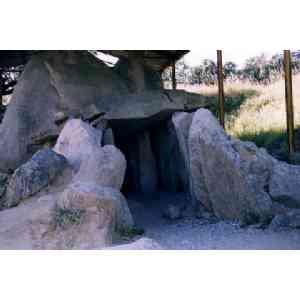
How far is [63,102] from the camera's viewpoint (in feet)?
25.8

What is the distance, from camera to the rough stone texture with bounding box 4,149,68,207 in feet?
19.9

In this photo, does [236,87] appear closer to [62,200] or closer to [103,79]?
[103,79]

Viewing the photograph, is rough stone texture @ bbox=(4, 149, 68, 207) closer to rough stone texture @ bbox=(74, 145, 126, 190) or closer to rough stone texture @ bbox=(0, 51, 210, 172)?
rough stone texture @ bbox=(74, 145, 126, 190)

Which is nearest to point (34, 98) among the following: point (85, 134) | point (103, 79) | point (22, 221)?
point (103, 79)

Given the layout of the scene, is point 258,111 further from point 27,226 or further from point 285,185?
point 27,226

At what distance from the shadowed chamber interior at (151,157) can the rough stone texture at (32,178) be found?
7.95 ft

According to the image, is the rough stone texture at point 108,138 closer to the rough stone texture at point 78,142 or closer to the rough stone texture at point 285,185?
the rough stone texture at point 78,142

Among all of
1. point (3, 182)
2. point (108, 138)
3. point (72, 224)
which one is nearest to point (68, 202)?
point (72, 224)

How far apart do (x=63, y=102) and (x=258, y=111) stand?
688 centimetres

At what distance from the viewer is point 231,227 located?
620 cm

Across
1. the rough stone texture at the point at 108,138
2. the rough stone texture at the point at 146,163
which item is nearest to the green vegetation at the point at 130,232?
the rough stone texture at the point at 108,138

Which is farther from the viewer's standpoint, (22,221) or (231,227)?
(231,227)

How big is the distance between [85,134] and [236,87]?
8.63 m

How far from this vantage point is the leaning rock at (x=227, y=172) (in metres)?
6.32
